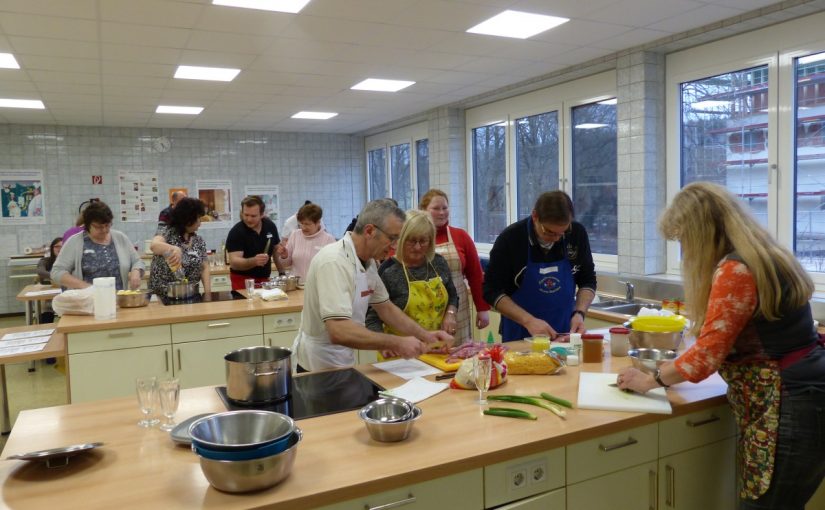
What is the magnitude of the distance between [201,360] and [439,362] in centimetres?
209

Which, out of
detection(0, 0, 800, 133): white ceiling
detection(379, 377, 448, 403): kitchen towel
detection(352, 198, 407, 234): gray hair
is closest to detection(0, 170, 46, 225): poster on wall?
detection(0, 0, 800, 133): white ceiling

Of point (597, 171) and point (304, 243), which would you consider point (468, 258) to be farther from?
point (597, 171)

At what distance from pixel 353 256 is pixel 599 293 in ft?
10.8

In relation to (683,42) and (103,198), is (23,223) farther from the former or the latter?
(683,42)

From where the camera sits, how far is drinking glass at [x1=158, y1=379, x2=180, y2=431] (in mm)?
1810

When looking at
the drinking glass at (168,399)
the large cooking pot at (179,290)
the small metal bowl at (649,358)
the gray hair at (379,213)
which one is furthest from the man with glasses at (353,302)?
the large cooking pot at (179,290)

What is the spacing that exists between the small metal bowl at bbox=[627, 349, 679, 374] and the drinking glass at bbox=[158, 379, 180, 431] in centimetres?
156

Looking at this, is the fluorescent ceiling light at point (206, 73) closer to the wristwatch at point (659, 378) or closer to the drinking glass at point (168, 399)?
the drinking glass at point (168, 399)

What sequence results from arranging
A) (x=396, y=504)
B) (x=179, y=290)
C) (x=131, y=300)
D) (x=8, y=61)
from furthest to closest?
(x=8, y=61)
(x=179, y=290)
(x=131, y=300)
(x=396, y=504)

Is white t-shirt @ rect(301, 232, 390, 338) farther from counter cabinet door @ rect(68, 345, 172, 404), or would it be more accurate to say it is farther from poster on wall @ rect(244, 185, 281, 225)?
poster on wall @ rect(244, 185, 281, 225)

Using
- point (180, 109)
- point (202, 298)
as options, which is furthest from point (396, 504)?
point (180, 109)

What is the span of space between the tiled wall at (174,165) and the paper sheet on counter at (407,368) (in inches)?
301

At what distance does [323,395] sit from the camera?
212 centimetres

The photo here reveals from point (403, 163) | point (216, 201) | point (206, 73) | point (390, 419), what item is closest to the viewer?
point (390, 419)
